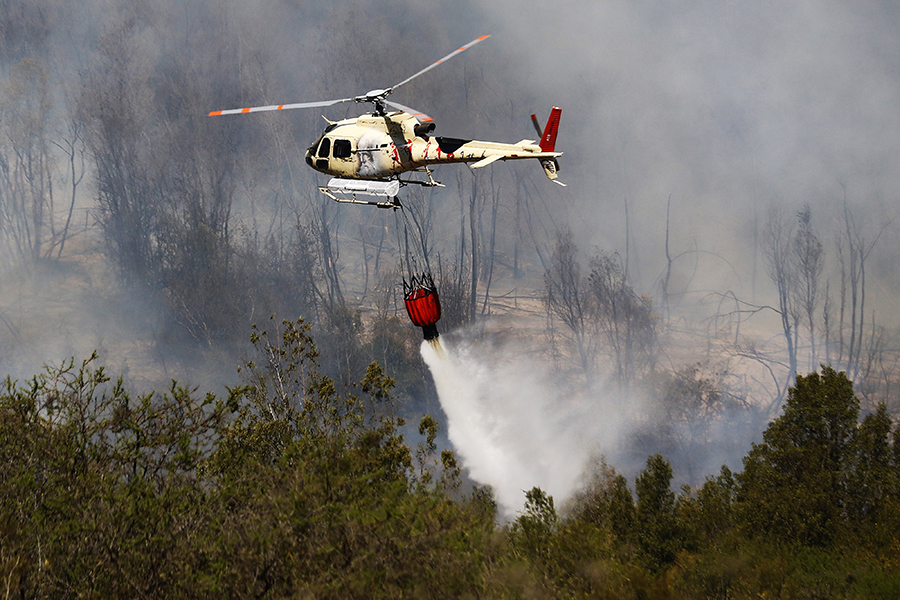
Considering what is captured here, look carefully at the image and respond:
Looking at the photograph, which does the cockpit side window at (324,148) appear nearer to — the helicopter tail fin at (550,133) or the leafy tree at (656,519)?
the helicopter tail fin at (550,133)

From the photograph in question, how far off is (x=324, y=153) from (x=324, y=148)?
0.21 metres

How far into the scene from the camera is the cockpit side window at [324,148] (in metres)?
30.4

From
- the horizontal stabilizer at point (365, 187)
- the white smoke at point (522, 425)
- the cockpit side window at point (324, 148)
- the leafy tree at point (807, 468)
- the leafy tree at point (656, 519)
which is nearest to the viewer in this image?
the horizontal stabilizer at point (365, 187)

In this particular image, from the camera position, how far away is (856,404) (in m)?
36.5

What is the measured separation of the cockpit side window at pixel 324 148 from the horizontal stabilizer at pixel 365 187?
124 centimetres

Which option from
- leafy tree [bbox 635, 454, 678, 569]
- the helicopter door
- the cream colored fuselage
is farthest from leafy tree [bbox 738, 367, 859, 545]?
the helicopter door

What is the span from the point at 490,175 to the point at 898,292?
55067 mm

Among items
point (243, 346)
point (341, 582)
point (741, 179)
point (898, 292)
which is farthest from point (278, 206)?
point (341, 582)

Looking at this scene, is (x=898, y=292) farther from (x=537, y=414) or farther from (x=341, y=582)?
(x=341, y=582)

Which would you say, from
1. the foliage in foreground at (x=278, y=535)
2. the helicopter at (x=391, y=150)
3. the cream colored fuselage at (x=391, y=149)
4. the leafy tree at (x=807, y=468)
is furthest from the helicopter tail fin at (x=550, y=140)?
the leafy tree at (x=807, y=468)

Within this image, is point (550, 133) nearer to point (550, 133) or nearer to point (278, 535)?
point (550, 133)

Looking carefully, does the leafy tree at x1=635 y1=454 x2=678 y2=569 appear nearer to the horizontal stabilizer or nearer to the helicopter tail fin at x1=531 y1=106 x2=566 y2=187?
the helicopter tail fin at x1=531 y1=106 x2=566 y2=187

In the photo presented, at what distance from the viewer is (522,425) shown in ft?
285

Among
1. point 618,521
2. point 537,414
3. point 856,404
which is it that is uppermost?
point 856,404
